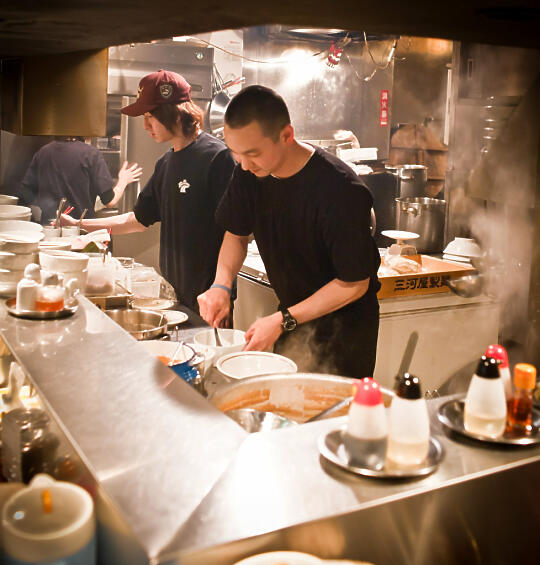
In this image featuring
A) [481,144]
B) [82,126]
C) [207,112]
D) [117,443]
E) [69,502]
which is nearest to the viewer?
[69,502]

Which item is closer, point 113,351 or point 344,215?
point 113,351

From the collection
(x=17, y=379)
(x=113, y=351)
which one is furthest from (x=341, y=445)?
(x=17, y=379)

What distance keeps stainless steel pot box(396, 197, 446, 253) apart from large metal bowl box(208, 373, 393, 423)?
339 cm

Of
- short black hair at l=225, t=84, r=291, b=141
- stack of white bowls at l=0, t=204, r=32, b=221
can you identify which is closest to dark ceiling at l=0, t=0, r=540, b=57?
short black hair at l=225, t=84, r=291, b=141

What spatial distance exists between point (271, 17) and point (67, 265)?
1636mm

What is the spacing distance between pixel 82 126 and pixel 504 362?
1.63 metres

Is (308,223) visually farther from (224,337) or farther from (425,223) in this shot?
(425,223)

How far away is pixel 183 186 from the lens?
4.03m

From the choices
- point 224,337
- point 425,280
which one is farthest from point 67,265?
point 425,280

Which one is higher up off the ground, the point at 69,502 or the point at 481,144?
the point at 481,144

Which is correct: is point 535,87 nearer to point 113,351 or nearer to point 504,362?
point 504,362

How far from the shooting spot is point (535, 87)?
192cm

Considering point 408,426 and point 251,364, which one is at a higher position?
point 408,426

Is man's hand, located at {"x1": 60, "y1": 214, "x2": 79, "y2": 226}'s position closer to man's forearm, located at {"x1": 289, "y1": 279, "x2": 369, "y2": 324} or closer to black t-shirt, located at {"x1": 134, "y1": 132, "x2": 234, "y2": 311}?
black t-shirt, located at {"x1": 134, "y1": 132, "x2": 234, "y2": 311}
